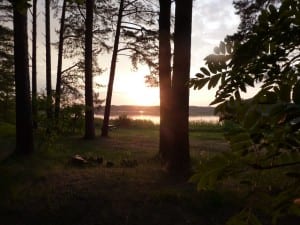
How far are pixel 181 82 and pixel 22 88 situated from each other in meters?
5.28

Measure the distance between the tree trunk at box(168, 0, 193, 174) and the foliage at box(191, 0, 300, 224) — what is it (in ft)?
25.4

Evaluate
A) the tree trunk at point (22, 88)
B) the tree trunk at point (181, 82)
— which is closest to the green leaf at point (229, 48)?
the tree trunk at point (181, 82)

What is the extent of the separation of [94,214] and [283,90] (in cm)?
630

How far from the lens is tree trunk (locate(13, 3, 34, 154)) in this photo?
11.6m

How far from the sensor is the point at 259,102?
94cm

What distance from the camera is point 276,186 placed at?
7691 millimetres

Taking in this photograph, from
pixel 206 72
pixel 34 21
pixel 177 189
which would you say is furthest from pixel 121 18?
pixel 206 72

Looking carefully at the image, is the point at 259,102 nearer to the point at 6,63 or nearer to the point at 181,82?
the point at 181,82


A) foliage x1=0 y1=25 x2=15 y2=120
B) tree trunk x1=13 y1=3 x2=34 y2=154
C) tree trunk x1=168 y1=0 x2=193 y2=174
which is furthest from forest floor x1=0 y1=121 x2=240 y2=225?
foliage x1=0 y1=25 x2=15 y2=120

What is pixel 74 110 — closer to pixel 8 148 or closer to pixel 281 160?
pixel 8 148

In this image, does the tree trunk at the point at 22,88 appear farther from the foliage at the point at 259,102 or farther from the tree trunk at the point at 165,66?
the foliage at the point at 259,102

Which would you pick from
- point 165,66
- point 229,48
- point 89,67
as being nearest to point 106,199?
point 165,66

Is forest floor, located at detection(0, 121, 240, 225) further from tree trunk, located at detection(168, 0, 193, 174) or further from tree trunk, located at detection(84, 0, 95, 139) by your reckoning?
tree trunk, located at detection(84, 0, 95, 139)

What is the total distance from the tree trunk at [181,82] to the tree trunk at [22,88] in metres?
4.99
